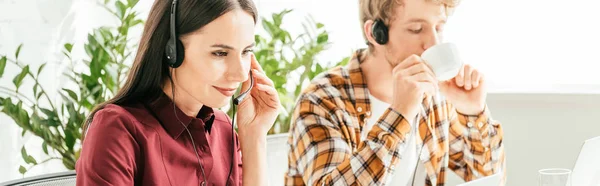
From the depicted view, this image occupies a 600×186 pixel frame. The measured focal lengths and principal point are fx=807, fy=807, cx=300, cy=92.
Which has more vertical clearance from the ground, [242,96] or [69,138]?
[242,96]

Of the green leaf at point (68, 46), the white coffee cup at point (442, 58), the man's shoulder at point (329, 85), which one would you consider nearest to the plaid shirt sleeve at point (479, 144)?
the white coffee cup at point (442, 58)

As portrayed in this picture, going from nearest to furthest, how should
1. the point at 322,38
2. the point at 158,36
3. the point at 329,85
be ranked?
the point at 158,36 → the point at 329,85 → the point at 322,38

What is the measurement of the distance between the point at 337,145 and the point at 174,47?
0.62 metres

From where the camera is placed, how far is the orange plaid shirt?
5.97 ft

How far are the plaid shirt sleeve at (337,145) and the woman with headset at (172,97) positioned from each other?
0.42 m

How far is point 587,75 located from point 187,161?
1734 millimetres

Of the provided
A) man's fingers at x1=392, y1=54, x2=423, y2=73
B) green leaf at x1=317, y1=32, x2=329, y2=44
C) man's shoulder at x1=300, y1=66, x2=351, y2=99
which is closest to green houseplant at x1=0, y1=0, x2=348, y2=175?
green leaf at x1=317, y1=32, x2=329, y2=44

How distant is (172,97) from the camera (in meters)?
1.43

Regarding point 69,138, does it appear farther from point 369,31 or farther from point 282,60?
point 369,31

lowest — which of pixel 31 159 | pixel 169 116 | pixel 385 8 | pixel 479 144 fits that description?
pixel 31 159

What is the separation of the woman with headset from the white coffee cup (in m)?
0.54

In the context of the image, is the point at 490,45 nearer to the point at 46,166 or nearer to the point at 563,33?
the point at 563,33

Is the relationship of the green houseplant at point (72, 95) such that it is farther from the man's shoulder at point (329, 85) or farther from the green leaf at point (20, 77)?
the man's shoulder at point (329, 85)

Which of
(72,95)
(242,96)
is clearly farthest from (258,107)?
(72,95)
